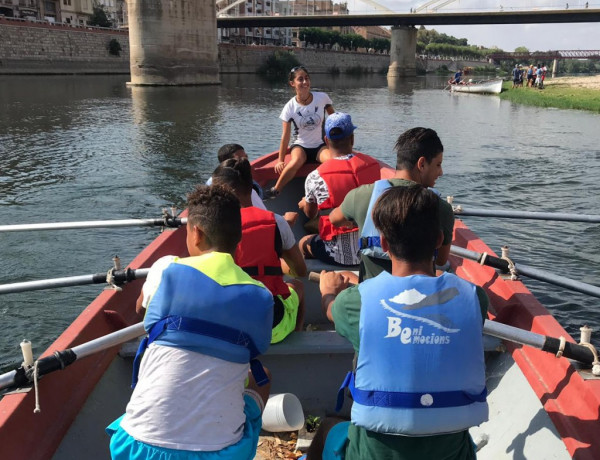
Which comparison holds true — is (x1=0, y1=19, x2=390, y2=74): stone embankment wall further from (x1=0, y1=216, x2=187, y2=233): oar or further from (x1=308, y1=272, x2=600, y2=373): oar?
(x1=308, y1=272, x2=600, y2=373): oar

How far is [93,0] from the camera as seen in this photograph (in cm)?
8406

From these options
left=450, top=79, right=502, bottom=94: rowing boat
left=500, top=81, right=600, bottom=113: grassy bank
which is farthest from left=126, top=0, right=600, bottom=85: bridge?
left=500, top=81, right=600, bottom=113: grassy bank

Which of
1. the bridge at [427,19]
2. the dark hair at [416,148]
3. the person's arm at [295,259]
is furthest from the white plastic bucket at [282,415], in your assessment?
the bridge at [427,19]

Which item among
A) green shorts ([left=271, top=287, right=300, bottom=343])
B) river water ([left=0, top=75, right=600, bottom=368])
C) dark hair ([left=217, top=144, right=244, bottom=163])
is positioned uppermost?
dark hair ([left=217, top=144, right=244, bottom=163])

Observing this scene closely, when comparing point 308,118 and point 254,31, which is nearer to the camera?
point 308,118

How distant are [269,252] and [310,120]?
4.06 meters

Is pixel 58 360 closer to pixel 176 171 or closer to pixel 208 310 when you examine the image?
pixel 208 310

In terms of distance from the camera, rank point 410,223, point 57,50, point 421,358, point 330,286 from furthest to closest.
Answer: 1. point 57,50
2. point 330,286
3. point 410,223
4. point 421,358

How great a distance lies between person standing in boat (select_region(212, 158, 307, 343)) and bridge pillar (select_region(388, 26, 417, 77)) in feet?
255

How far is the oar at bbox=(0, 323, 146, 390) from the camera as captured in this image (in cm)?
275

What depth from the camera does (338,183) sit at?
4656 millimetres

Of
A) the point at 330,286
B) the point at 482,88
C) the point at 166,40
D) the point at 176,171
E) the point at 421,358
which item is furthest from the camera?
the point at 482,88

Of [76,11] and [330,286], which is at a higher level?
[76,11]

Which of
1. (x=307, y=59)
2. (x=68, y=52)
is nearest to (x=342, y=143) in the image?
(x=68, y=52)
